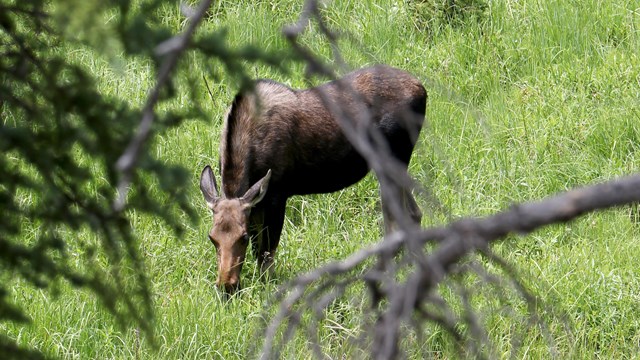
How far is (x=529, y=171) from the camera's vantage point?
8203mm

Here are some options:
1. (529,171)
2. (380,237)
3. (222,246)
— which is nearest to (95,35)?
(222,246)

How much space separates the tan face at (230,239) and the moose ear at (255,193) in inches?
1.5

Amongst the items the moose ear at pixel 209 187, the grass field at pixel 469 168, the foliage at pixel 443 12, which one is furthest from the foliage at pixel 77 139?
the foliage at pixel 443 12

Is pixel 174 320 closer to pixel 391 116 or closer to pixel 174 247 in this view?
pixel 174 247

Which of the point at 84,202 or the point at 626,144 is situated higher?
the point at 84,202

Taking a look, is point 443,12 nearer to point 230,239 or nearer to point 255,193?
point 255,193

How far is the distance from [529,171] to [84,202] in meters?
5.22

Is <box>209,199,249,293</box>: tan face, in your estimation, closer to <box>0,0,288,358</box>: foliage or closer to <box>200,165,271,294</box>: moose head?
<box>200,165,271,294</box>: moose head

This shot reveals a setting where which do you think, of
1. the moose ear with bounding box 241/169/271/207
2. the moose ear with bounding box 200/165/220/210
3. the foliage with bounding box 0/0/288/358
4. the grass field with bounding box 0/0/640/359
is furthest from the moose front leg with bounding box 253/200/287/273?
the foliage with bounding box 0/0/288/358

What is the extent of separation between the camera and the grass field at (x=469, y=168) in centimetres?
661

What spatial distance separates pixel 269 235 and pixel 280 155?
0.75 m

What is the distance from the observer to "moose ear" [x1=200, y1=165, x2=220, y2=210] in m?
7.64

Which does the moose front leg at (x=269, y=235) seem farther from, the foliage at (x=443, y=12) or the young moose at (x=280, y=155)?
the foliage at (x=443, y=12)

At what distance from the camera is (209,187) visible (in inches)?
303
